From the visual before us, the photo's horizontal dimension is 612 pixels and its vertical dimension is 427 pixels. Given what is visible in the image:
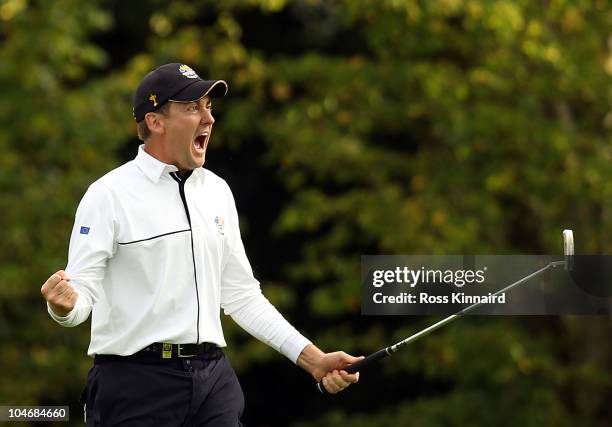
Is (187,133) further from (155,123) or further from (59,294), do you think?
(59,294)

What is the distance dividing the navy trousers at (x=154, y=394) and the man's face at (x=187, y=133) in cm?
67

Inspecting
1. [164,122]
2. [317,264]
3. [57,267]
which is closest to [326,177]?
[317,264]

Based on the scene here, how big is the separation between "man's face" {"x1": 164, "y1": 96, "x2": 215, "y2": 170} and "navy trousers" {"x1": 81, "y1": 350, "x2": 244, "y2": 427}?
26.5 inches

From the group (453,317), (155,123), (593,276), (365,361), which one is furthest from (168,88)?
(593,276)

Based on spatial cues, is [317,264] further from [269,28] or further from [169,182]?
[169,182]

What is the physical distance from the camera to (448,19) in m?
12.8

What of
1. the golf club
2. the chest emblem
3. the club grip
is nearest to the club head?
the golf club

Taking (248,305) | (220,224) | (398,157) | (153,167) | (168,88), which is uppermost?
(398,157)

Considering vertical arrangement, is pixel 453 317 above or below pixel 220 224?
below

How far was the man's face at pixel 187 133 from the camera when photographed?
457cm

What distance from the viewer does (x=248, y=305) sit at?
191 inches

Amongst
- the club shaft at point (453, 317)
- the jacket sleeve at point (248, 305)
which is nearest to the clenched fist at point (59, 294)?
the jacket sleeve at point (248, 305)

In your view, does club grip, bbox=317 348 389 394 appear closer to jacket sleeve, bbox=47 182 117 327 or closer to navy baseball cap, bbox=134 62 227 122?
jacket sleeve, bbox=47 182 117 327

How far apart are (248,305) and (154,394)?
600 millimetres
